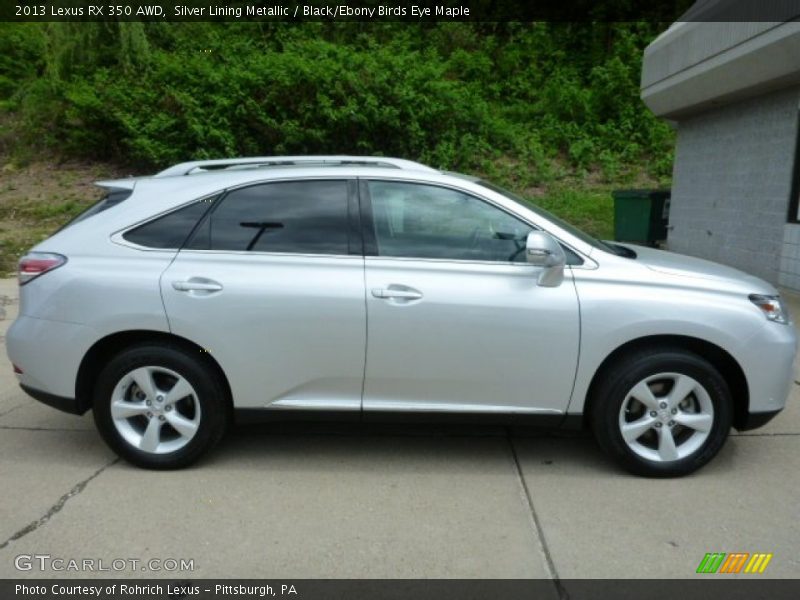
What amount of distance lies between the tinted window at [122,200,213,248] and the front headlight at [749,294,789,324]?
3.13 meters

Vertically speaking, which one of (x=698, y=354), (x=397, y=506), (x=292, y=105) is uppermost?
(x=292, y=105)

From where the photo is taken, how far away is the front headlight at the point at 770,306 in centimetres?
380

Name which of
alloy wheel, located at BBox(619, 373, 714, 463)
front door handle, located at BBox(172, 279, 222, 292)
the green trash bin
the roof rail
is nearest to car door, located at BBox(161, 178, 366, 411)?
front door handle, located at BBox(172, 279, 222, 292)

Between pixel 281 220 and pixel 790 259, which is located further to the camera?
pixel 790 259

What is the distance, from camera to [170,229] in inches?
155

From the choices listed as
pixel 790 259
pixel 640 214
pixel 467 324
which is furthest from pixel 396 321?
pixel 640 214

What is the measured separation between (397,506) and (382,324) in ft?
3.12

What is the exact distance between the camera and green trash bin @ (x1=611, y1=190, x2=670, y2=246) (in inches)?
512

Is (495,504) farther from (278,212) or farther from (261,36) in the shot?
(261,36)

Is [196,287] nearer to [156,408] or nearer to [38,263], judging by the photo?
[156,408]

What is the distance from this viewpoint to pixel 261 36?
22094 mm

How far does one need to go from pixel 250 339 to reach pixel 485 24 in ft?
76.4

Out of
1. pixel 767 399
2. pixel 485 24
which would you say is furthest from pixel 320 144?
pixel 767 399

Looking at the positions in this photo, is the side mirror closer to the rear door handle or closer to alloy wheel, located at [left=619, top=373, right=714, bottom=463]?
the rear door handle
